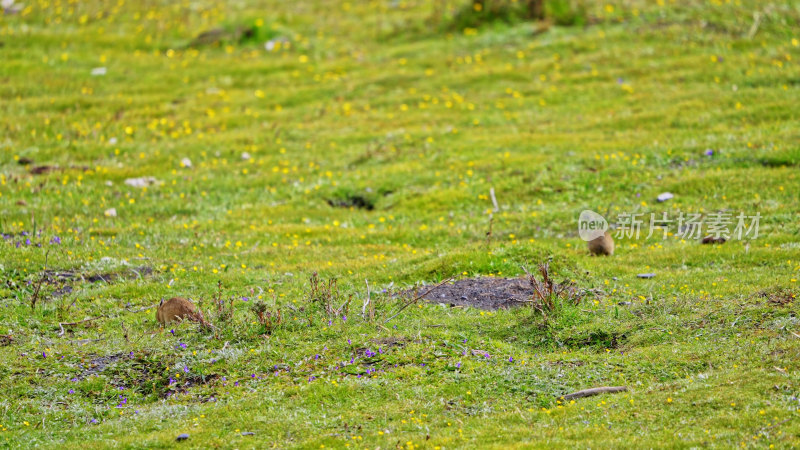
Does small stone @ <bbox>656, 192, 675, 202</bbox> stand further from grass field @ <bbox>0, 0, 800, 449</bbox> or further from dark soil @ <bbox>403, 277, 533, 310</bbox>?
dark soil @ <bbox>403, 277, 533, 310</bbox>

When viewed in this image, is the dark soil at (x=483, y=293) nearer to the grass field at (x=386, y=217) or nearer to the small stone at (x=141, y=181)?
the grass field at (x=386, y=217)

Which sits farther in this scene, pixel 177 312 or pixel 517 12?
pixel 517 12

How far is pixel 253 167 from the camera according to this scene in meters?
23.6

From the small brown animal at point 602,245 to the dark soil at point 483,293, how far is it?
2589 mm

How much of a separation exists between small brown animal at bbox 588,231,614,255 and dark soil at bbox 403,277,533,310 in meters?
2.59

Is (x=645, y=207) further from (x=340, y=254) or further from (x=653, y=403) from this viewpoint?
(x=653, y=403)

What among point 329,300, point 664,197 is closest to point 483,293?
point 329,300

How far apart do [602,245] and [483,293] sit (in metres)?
3.58

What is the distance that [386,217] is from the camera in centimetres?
2027

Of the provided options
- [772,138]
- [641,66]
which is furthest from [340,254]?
[641,66]

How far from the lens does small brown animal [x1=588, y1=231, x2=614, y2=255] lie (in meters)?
16.8

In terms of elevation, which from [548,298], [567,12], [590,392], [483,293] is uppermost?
[567,12]

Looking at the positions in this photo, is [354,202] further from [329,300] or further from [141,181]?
[329,300]

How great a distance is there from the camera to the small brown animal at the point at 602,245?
55.3 feet
